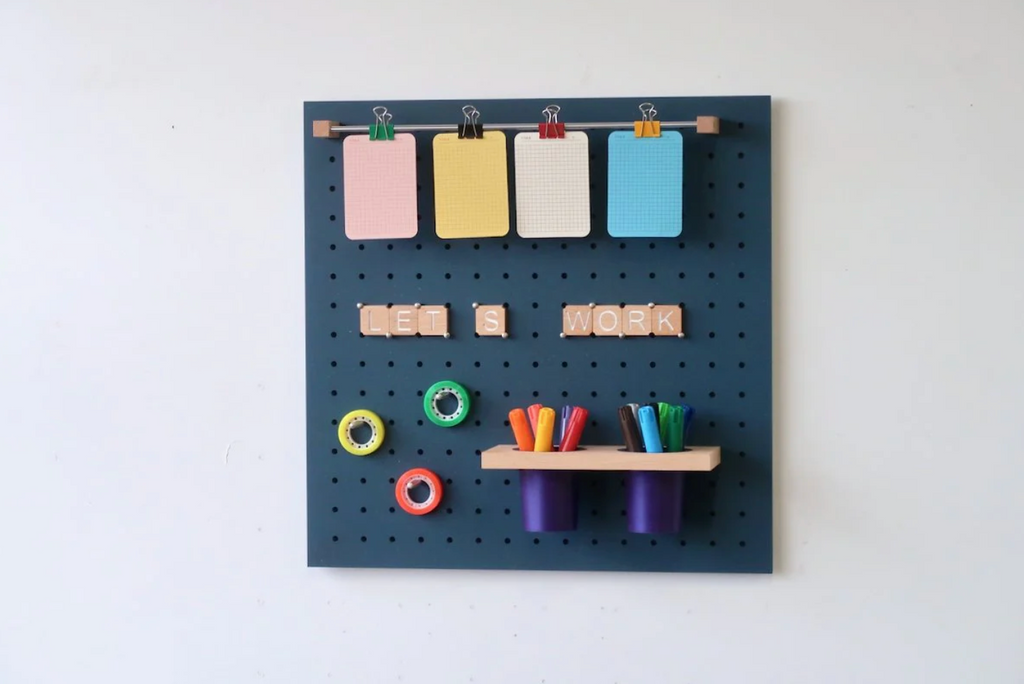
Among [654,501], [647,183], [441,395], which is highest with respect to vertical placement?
[647,183]

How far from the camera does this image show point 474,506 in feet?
4.00

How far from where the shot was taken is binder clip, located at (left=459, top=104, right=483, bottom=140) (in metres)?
1.19

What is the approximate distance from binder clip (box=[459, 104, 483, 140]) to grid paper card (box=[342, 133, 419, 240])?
62 millimetres

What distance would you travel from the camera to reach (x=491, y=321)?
121 cm

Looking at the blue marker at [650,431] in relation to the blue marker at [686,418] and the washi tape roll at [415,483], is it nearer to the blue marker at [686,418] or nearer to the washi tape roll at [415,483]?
the blue marker at [686,418]

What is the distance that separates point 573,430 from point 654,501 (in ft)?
0.40

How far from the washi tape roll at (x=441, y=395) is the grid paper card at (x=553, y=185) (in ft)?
0.67

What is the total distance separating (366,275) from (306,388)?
0.16 meters

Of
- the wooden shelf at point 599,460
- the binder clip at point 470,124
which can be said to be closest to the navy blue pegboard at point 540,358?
the binder clip at point 470,124

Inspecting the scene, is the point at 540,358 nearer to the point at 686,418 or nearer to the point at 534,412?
the point at 534,412

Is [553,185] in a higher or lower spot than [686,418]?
higher
